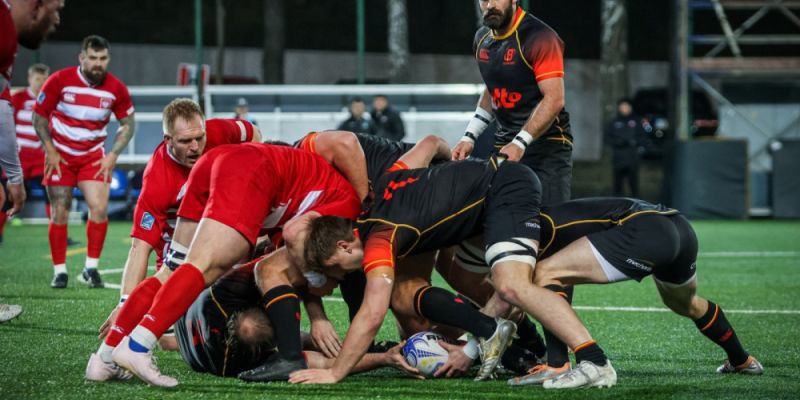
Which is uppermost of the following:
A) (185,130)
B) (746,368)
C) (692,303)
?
(185,130)

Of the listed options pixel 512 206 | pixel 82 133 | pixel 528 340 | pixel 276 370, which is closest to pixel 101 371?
pixel 276 370

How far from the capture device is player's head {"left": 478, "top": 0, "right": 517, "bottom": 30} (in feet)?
22.3

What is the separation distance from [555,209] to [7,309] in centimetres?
368

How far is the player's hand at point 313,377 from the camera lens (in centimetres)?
524

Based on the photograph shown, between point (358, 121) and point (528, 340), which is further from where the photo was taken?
point (358, 121)

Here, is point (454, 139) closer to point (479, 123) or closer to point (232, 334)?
point (479, 123)

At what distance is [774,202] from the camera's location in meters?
20.0

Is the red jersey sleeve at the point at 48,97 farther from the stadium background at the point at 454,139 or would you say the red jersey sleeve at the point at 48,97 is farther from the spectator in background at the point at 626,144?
the spectator in background at the point at 626,144

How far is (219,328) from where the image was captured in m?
5.51

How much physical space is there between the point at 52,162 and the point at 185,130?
396 centimetres

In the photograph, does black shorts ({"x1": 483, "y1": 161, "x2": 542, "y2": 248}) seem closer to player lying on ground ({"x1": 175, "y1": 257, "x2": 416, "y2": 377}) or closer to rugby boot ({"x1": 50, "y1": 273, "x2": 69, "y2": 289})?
player lying on ground ({"x1": 175, "y1": 257, "x2": 416, "y2": 377})

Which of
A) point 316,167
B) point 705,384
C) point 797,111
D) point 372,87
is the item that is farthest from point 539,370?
point 797,111

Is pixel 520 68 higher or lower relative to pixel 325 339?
higher

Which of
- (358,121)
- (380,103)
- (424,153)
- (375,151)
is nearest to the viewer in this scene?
(424,153)
